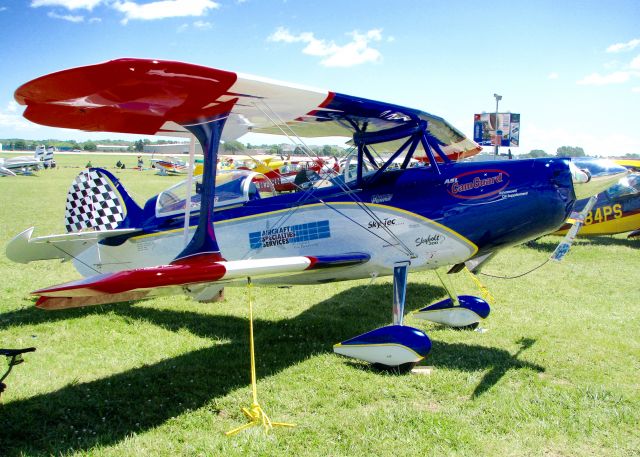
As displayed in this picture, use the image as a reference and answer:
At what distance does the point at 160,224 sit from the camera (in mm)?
6836

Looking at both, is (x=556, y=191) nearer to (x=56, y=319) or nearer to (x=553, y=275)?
(x=553, y=275)

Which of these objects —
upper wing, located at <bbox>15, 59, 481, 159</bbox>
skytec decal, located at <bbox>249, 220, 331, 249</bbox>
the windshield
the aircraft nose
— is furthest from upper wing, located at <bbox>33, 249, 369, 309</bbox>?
the windshield

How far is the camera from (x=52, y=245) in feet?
22.2

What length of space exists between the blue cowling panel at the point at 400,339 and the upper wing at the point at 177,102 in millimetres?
2150

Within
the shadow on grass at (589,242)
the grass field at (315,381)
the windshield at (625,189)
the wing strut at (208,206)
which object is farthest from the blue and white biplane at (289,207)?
the windshield at (625,189)

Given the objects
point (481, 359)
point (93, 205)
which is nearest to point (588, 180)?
point (481, 359)

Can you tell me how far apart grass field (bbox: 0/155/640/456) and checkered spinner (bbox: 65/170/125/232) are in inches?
50.9

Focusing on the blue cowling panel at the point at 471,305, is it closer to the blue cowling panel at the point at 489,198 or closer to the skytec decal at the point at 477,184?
the blue cowling panel at the point at 489,198

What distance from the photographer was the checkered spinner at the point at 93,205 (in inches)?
298

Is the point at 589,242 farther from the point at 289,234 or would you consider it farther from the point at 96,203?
the point at 96,203

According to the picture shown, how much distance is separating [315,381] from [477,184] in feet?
8.62

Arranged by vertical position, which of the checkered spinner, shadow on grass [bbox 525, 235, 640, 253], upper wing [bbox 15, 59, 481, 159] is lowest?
shadow on grass [bbox 525, 235, 640, 253]

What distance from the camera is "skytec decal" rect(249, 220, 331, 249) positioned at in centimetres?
598

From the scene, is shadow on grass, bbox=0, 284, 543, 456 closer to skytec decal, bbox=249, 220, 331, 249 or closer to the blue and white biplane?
the blue and white biplane
